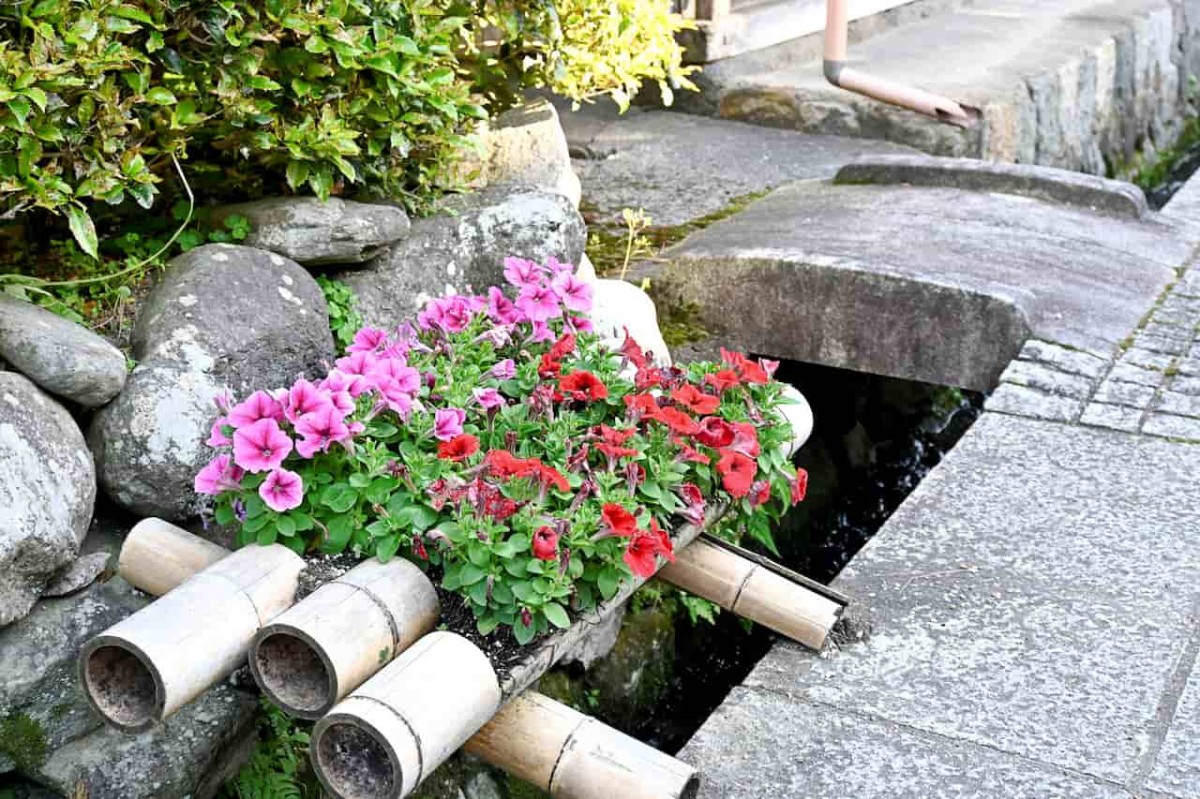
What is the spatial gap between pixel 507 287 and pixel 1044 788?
1.88m

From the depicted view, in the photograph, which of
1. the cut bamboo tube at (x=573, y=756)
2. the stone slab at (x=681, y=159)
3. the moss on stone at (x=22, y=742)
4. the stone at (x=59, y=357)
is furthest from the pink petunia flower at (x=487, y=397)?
the stone slab at (x=681, y=159)

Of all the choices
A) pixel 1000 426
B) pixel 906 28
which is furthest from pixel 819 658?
pixel 906 28

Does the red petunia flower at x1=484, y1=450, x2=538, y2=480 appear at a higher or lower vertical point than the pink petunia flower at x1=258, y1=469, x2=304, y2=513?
higher

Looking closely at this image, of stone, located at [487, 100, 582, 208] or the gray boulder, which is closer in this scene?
the gray boulder

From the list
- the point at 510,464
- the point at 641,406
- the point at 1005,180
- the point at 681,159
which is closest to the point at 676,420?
the point at 641,406

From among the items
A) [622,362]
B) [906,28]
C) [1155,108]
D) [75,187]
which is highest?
[75,187]

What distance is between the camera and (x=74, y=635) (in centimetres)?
261

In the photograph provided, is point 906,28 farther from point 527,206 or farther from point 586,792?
point 586,792

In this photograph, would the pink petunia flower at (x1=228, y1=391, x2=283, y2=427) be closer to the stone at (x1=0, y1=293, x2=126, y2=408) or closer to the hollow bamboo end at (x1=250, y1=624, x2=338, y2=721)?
the stone at (x1=0, y1=293, x2=126, y2=408)

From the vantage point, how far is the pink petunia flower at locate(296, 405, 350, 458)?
2520mm

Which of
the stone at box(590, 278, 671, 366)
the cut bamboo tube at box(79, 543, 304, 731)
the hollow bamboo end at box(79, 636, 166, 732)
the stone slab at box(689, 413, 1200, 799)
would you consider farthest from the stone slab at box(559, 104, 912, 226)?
the hollow bamboo end at box(79, 636, 166, 732)

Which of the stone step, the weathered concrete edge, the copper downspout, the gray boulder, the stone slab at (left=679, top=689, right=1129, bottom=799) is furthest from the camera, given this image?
the stone step

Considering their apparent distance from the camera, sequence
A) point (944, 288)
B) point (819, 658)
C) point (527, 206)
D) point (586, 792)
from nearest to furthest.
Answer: point (586, 792), point (819, 658), point (527, 206), point (944, 288)

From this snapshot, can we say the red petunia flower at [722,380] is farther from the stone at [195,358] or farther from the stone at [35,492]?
the stone at [35,492]
